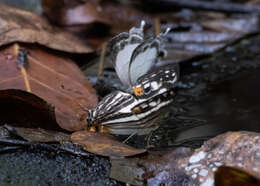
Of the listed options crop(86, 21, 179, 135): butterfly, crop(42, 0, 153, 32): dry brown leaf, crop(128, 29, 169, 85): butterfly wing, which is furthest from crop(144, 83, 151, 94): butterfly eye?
crop(42, 0, 153, 32): dry brown leaf

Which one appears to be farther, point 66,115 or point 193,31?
point 193,31

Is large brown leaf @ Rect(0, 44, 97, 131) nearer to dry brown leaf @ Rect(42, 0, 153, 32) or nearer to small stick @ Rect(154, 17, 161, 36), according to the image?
dry brown leaf @ Rect(42, 0, 153, 32)

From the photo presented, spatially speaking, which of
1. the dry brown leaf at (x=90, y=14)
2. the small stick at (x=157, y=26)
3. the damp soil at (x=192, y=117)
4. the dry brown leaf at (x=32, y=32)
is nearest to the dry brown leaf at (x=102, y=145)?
the damp soil at (x=192, y=117)

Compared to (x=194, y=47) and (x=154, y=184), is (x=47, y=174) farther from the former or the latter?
(x=194, y=47)

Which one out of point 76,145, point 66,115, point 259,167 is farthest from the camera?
point 66,115

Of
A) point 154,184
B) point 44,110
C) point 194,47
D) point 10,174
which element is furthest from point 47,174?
point 194,47
